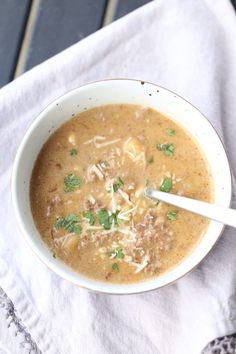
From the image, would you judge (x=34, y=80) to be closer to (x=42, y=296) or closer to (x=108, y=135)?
(x=108, y=135)

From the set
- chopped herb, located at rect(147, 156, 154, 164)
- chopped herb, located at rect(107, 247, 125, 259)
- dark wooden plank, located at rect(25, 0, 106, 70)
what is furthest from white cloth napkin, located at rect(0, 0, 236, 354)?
chopped herb, located at rect(147, 156, 154, 164)

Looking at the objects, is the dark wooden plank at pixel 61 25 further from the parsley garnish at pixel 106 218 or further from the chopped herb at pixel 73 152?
the parsley garnish at pixel 106 218

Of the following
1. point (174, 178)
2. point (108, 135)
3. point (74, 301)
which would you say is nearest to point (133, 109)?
point (108, 135)

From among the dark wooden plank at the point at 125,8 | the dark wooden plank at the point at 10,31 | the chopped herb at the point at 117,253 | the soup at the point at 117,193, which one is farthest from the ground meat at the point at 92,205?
the dark wooden plank at the point at 125,8

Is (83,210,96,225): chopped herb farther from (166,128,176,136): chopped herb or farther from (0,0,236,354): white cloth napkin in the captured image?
(166,128,176,136): chopped herb

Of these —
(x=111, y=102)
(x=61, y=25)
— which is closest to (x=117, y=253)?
(x=111, y=102)

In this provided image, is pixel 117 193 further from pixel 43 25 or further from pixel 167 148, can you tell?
pixel 43 25
